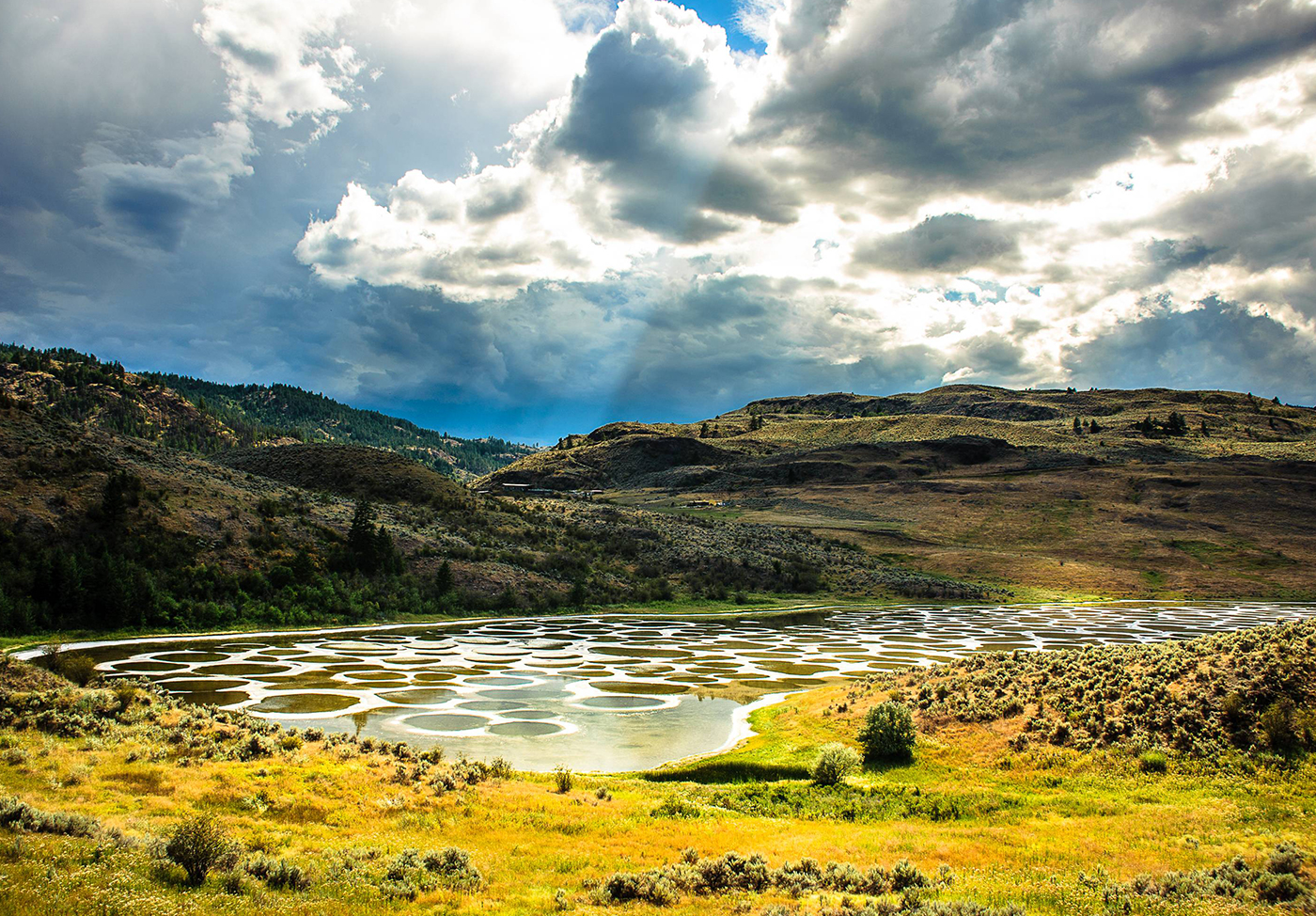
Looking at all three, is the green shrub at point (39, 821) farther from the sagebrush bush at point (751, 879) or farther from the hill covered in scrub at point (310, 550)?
the hill covered in scrub at point (310, 550)

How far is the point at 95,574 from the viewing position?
46.4 m

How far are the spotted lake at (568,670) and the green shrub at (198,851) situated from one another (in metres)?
A: 13.2

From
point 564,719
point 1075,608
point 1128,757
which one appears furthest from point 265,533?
point 1075,608

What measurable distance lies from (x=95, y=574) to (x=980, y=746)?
51.2 metres

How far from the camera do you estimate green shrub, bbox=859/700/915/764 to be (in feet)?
76.2

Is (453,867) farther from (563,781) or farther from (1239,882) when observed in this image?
(1239,882)

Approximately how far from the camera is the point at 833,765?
21672 millimetres

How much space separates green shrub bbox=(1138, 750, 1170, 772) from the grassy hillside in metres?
0.06

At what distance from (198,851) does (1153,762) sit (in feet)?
70.6

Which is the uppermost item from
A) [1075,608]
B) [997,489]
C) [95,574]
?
[997,489]

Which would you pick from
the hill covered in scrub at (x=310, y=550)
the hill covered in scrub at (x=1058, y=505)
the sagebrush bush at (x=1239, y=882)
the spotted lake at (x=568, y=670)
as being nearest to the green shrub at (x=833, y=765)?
the spotted lake at (x=568, y=670)

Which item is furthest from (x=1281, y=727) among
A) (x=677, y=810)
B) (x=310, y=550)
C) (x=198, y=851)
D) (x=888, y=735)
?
(x=310, y=550)

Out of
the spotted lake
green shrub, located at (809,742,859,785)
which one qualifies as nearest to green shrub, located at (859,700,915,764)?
green shrub, located at (809,742,859,785)

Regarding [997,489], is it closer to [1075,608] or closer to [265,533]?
[1075,608]
